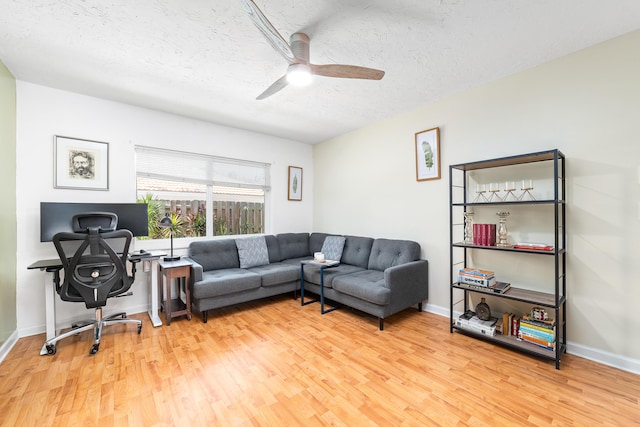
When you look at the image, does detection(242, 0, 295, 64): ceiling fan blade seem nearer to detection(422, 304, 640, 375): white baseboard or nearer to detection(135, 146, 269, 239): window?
detection(135, 146, 269, 239): window

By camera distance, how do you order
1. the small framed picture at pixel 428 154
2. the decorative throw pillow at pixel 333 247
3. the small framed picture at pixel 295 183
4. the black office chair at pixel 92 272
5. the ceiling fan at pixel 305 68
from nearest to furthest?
the ceiling fan at pixel 305 68
the black office chair at pixel 92 272
the small framed picture at pixel 428 154
the decorative throw pillow at pixel 333 247
the small framed picture at pixel 295 183

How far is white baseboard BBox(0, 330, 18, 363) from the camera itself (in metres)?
Result: 2.25

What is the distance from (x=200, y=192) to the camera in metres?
3.94

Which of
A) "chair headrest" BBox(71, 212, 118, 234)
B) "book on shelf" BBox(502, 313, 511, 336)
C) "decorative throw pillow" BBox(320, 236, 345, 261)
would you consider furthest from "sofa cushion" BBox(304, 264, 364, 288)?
"chair headrest" BBox(71, 212, 118, 234)

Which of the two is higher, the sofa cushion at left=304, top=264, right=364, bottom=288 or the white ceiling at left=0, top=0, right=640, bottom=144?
the white ceiling at left=0, top=0, right=640, bottom=144

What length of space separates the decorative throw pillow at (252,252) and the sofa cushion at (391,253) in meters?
1.58

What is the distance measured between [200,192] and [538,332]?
13.8ft

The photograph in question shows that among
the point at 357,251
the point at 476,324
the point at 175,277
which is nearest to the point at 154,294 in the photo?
the point at 175,277

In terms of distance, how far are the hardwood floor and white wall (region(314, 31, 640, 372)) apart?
468 millimetres

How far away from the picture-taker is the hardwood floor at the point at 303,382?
1.62m

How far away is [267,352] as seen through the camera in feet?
7.81

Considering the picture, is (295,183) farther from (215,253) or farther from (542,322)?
(542,322)

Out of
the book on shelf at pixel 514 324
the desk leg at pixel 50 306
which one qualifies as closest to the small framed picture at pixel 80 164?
the desk leg at pixel 50 306

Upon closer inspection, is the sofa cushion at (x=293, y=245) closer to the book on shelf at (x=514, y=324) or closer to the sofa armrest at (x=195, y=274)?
the sofa armrest at (x=195, y=274)
